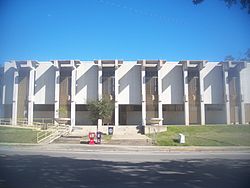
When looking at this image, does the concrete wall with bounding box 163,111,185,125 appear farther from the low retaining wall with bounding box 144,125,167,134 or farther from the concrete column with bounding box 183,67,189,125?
the low retaining wall with bounding box 144,125,167,134

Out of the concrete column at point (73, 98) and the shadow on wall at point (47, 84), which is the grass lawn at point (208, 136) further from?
the shadow on wall at point (47, 84)

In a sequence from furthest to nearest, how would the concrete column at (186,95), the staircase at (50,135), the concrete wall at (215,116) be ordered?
1. the concrete wall at (215,116)
2. the concrete column at (186,95)
3. the staircase at (50,135)

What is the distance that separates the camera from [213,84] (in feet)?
174

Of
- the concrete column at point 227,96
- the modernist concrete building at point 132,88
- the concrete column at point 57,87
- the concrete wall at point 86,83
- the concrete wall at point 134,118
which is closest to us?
the concrete column at point 57,87

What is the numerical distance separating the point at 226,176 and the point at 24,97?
146 ft

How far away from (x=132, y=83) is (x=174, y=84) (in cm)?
705

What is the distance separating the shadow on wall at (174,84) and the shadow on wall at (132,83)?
440 centimetres

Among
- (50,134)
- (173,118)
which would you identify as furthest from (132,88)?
(50,134)

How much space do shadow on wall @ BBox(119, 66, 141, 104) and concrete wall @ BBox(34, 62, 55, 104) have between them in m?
11.4

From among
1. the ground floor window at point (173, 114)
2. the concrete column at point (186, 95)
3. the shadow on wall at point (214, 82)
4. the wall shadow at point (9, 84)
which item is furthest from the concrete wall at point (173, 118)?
the wall shadow at point (9, 84)

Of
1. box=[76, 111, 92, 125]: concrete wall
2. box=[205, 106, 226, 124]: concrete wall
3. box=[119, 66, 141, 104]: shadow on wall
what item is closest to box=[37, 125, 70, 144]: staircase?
box=[76, 111, 92, 125]: concrete wall

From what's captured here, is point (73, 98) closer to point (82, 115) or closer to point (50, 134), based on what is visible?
point (82, 115)

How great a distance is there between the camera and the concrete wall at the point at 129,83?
5247 cm

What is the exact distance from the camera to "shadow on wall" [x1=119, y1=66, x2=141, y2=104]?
172ft
